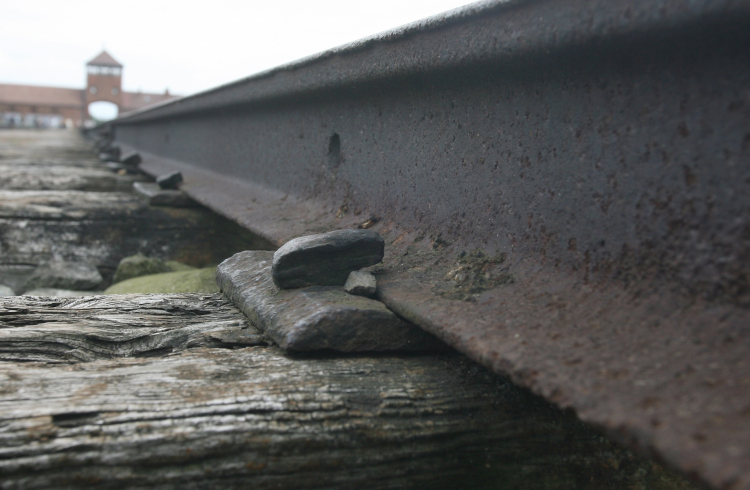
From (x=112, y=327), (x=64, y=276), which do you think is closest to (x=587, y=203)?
(x=112, y=327)

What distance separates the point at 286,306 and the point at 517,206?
0.58 m

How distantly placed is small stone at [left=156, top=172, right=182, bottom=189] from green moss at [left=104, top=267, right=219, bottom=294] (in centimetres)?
139

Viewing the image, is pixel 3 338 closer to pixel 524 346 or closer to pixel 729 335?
pixel 524 346

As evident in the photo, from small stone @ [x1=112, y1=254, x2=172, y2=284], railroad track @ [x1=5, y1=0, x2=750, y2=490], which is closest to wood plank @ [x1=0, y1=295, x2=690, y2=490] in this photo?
railroad track @ [x1=5, y1=0, x2=750, y2=490]

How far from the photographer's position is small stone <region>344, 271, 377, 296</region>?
4.46ft

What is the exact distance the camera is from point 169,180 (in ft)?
12.2

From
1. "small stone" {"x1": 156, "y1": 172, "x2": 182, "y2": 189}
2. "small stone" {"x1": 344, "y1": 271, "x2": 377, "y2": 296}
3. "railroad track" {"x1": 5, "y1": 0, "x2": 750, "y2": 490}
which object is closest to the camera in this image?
"railroad track" {"x1": 5, "y1": 0, "x2": 750, "y2": 490}

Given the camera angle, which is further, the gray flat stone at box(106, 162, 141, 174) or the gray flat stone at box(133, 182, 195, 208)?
the gray flat stone at box(106, 162, 141, 174)

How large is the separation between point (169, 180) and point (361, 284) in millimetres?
2737

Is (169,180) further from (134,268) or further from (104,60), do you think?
(104,60)

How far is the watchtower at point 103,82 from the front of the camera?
2557 inches

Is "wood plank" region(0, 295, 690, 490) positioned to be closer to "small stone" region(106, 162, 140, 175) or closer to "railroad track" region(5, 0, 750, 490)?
"railroad track" region(5, 0, 750, 490)

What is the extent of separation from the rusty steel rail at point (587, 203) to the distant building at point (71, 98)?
65447 millimetres

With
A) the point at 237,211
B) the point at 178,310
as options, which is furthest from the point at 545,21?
the point at 237,211
